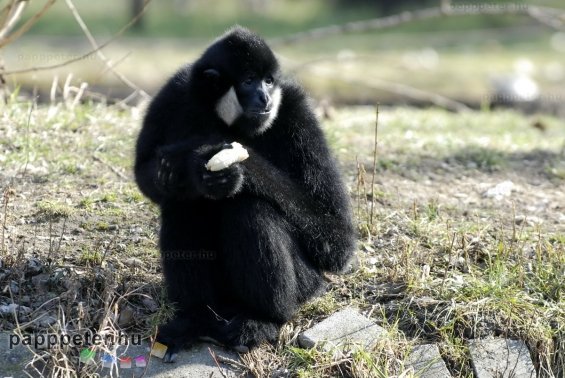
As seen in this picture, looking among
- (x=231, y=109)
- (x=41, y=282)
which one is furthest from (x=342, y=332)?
(x=41, y=282)

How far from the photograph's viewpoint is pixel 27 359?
5.10 meters

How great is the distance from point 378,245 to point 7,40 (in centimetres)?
360

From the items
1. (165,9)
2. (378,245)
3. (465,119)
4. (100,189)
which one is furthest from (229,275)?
(165,9)

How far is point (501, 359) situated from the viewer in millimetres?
5465

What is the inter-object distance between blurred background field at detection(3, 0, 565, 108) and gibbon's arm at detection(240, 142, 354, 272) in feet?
19.7

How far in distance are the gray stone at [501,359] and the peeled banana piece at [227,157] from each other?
2046mm

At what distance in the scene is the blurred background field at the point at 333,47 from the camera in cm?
1597

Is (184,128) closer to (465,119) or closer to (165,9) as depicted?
(465,119)

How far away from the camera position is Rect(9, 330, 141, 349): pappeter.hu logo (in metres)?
5.05

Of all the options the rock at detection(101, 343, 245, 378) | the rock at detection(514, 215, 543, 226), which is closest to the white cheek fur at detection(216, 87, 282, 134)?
Result: the rock at detection(101, 343, 245, 378)

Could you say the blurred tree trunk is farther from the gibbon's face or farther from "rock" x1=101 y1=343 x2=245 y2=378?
"rock" x1=101 y1=343 x2=245 y2=378

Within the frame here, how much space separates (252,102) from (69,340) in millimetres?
1972

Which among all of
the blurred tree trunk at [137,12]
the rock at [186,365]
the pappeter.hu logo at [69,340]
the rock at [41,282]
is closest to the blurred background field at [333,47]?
the blurred tree trunk at [137,12]

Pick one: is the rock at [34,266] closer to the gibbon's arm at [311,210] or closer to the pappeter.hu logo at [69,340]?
the pappeter.hu logo at [69,340]
